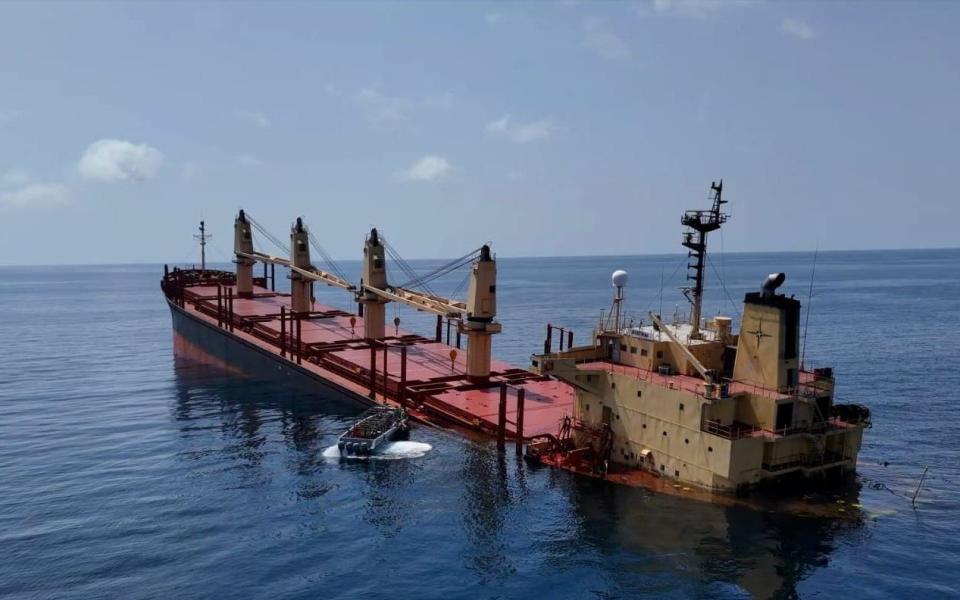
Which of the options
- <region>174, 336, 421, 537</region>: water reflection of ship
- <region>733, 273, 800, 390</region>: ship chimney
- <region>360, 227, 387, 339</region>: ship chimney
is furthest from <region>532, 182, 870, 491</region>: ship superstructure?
<region>360, 227, 387, 339</region>: ship chimney

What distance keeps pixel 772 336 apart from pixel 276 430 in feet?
102

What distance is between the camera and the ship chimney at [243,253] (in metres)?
85.5

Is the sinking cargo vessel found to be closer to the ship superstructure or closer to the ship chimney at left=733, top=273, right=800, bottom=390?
the ship superstructure

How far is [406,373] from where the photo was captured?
50.8 m

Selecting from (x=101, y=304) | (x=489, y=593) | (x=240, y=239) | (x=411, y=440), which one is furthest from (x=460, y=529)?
(x=101, y=304)

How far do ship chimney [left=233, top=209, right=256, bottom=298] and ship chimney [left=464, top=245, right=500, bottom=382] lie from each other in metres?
47.0

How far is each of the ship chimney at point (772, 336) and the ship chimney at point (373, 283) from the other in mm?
35594

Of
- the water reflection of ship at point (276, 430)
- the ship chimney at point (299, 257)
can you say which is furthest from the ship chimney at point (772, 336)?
the ship chimney at point (299, 257)

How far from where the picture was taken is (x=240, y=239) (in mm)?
85750

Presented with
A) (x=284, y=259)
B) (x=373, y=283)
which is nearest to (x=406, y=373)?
(x=373, y=283)

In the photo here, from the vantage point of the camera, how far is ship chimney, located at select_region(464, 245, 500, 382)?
47.1 m

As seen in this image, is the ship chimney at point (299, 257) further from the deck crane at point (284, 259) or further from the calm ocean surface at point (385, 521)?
the calm ocean surface at point (385, 521)

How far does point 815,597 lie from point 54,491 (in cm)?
3532

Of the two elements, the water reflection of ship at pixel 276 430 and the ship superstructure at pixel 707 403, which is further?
the water reflection of ship at pixel 276 430
